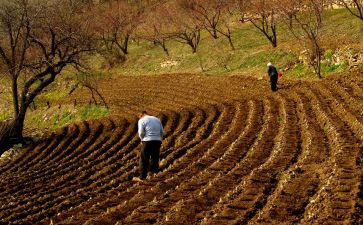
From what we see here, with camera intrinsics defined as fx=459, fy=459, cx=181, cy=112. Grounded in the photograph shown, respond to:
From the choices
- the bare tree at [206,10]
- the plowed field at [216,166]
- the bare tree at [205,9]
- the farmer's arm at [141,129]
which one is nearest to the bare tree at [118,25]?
the bare tree at [206,10]

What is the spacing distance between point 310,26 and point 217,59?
7.91 meters

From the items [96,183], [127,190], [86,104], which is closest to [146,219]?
[127,190]

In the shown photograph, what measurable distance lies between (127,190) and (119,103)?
2048cm

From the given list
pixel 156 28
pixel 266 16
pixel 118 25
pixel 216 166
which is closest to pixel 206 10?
pixel 266 16

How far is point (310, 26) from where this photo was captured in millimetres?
34625

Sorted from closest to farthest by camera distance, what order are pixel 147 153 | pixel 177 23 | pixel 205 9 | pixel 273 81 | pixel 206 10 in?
pixel 147 153 → pixel 273 81 → pixel 205 9 → pixel 206 10 → pixel 177 23

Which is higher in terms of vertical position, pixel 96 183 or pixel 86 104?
pixel 86 104

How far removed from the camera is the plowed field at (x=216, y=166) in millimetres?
8438

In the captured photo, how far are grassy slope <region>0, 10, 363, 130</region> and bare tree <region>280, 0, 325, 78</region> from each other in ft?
2.33

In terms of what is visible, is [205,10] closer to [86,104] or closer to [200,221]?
[86,104]

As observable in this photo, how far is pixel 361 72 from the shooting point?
2452 cm

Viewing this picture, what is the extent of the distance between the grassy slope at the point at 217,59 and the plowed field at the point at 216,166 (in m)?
6.06

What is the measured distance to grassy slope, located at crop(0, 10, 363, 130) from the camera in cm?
Answer: 3139

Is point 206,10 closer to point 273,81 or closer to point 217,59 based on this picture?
point 217,59
